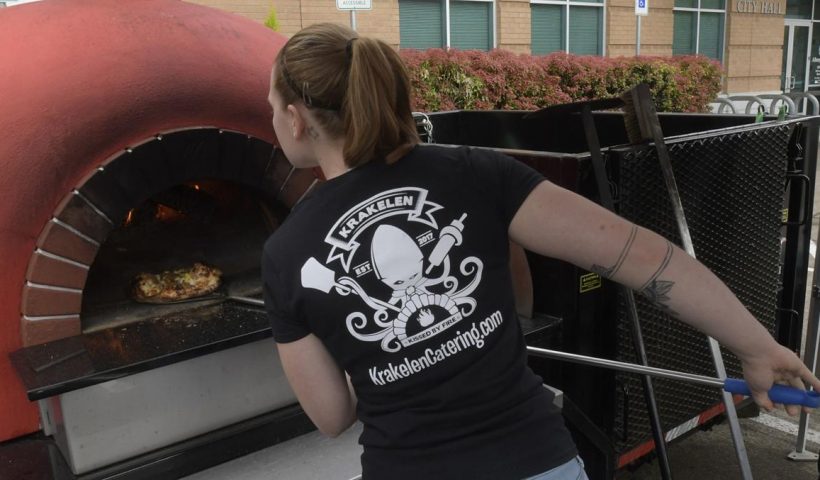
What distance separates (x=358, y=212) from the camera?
138 centimetres

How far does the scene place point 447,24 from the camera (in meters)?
11.4

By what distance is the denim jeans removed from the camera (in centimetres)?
143

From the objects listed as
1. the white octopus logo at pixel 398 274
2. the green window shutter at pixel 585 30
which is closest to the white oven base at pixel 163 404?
the white octopus logo at pixel 398 274

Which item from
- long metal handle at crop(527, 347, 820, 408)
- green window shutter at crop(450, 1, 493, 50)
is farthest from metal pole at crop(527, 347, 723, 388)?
green window shutter at crop(450, 1, 493, 50)

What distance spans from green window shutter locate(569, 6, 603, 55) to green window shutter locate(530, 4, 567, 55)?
0.77ft

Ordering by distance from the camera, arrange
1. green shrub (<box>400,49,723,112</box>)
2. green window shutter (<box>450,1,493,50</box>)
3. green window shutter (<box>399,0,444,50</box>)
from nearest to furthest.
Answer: green shrub (<box>400,49,723,112</box>) → green window shutter (<box>399,0,444,50</box>) → green window shutter (<box>450,1,493,50</box>)

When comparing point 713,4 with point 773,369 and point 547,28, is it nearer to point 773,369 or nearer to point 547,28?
point 547,28

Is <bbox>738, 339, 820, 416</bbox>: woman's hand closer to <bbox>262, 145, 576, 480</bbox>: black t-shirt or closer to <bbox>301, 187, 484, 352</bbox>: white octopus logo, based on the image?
<bbox>262, 145, 576, 480</bbox>: black t-shirt

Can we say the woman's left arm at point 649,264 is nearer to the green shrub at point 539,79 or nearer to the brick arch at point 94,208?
the brick arch at point 94,208

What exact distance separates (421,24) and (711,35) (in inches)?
323

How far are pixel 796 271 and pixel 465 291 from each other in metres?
2.92

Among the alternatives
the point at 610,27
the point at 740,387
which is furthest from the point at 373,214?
the point at 610,27

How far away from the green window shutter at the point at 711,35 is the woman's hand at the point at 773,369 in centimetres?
1595

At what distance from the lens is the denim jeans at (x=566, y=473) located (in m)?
1.43
